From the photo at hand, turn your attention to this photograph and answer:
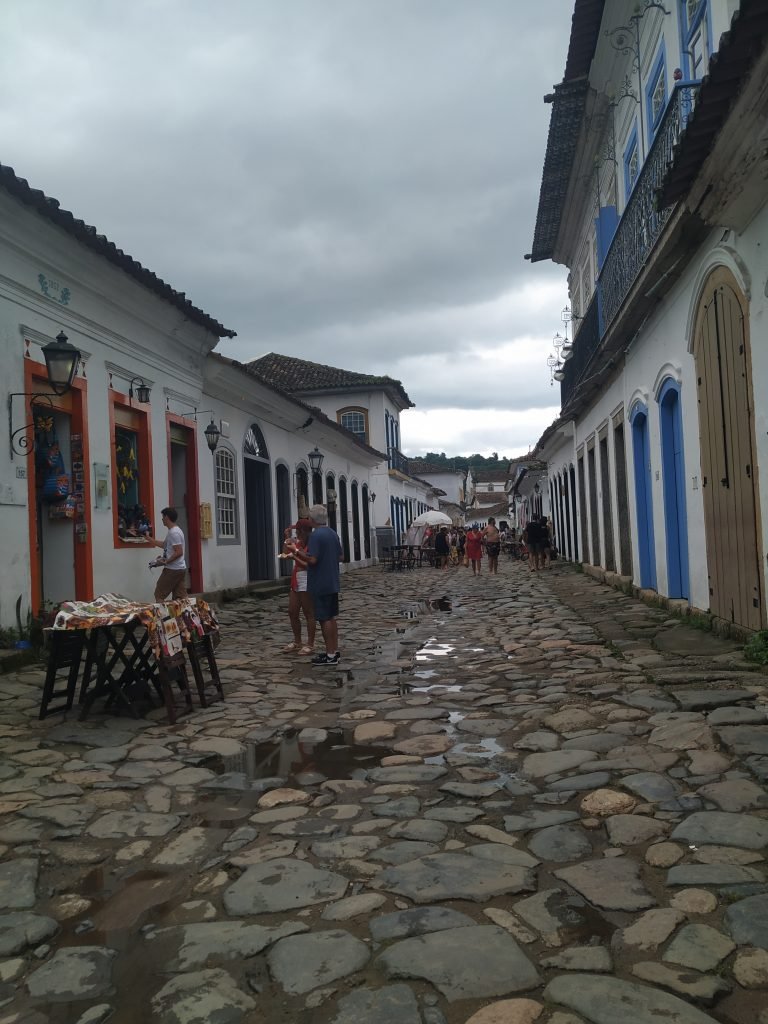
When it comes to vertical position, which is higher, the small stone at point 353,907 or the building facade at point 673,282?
the building facade at point 673,282

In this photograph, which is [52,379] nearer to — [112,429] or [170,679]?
[112,429]

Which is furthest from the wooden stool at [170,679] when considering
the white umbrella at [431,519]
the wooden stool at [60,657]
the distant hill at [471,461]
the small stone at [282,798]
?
the distant hill at [471,461]

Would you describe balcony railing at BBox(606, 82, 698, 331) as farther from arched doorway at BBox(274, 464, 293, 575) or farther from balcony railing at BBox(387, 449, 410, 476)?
balcony railing at BBox(387, 449, 410, 476)

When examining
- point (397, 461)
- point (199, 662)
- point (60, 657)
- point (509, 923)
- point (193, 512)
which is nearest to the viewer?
point (509, 923)

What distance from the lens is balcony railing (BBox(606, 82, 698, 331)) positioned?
7656 mm

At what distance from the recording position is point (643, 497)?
11.9 meters

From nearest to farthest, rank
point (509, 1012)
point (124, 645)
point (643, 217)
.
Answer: point (509, 1012) → point (124, 645) → point (643, 217)

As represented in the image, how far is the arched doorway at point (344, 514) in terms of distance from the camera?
1001 inches

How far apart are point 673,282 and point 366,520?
21675 millimetres

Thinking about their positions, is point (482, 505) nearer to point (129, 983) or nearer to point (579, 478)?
point (579, 478)

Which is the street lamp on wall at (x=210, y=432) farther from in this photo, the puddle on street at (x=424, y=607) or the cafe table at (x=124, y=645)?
the cafe table at (x=124, y=645)

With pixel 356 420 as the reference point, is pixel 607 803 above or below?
below

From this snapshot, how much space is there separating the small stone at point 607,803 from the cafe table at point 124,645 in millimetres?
3057

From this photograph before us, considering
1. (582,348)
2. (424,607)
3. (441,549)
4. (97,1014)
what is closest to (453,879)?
(97,1014)
